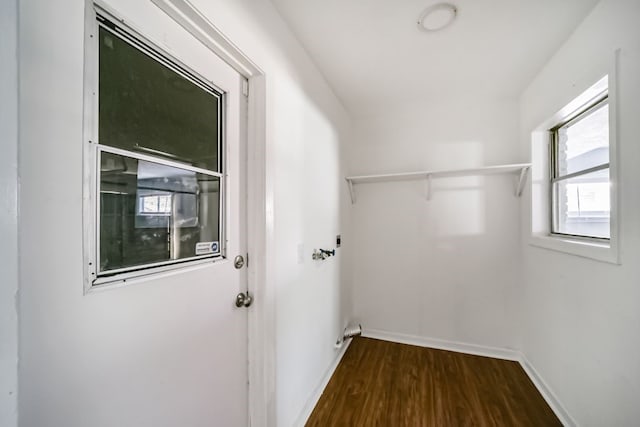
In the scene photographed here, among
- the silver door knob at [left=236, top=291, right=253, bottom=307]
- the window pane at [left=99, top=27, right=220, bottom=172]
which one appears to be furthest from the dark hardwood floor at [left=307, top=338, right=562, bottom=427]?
the window pane at [left=99, top=27, right=220, bottom=172]

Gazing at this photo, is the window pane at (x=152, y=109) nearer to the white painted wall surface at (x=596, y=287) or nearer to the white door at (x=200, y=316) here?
the white door at (x=200, y=316)

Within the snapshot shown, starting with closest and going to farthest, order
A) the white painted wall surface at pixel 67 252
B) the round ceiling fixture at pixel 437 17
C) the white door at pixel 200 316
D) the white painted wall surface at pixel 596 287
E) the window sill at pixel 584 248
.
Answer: the white painted wall surface at pixel 67 252 < the white door at pixel 200 316 < the white painted wall surface at pixel 596 287 < the window sill at pixel 584 248 < the round ceiling fixture at pixel 437 17

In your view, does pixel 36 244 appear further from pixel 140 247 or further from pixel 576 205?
pixel 576 205

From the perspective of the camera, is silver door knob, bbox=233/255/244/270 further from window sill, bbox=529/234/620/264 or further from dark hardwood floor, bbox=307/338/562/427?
window sill, bbox=529/234/620/264

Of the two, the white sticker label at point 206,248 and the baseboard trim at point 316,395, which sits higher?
the white sticker label at point 206,248

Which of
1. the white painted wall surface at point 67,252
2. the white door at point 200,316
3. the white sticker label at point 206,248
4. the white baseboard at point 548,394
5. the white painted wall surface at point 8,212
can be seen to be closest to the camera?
the white painted wall surface at point 8,212

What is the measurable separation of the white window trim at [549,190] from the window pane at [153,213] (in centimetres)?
185

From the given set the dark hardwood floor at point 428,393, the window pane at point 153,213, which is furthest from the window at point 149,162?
the dark hardwood floor at point 428,393

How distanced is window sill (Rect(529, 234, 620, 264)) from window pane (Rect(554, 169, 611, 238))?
3.4 inches

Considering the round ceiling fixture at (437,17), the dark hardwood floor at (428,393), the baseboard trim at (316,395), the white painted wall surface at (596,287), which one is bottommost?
the dark hardwood floor at (428,393)

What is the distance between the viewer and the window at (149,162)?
2.12 feet

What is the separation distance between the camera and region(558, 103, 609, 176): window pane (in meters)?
1.39

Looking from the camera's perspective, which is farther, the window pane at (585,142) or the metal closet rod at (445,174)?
the metal closet rod at (445,174)

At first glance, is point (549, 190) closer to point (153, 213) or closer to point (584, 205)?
point (584, 205)
